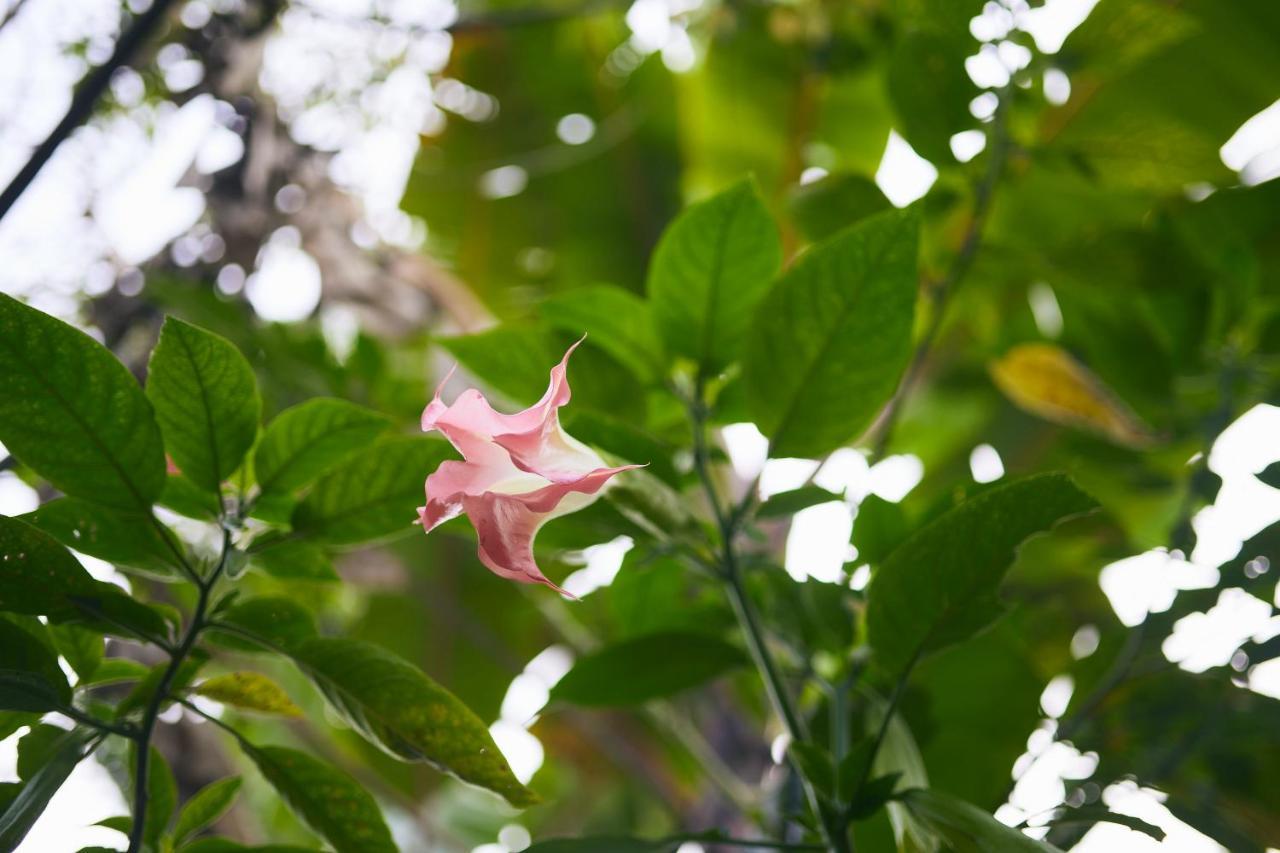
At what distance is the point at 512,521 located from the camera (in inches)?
15.6

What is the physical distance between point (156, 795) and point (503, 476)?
26cm

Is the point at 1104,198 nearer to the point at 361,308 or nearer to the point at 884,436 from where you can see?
the point at 884,436

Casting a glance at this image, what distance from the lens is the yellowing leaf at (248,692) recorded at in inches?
18.7

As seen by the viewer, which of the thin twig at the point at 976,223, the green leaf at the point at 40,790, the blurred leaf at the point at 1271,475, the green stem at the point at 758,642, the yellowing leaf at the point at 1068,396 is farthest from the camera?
the yellowing leaf at the point at 1068,396

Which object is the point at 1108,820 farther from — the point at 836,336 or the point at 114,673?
the point at 114,673

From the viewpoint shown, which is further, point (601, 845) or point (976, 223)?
point (976, 223)

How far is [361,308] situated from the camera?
126 centimetres

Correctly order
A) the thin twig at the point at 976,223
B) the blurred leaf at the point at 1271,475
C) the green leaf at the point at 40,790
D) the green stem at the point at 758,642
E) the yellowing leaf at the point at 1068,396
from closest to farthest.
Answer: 1. the green leaf at the point at 40,790
2. the green stem at the point at 758,642
3. the blurred leaf at the point at 1271,475
4. the thin twig at the point at 976,223
5. the yellowing leaf at the point at 1068,396

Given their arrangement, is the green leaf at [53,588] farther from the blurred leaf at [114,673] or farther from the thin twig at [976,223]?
the thin twig at [976,223]

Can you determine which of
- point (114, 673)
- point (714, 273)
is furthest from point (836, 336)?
point (114, 673)

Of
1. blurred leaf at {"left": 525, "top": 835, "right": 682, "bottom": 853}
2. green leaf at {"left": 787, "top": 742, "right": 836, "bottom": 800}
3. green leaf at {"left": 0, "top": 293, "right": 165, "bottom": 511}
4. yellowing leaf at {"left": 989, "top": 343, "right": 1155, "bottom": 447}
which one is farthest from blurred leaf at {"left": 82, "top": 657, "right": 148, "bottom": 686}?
yellowing leaf at {"left": 989, "top": 343, "right": 1155, "bottom": 447}

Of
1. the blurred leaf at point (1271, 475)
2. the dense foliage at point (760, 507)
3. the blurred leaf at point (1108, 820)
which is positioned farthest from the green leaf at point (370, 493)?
the blurred leaf at point (1271, 475)

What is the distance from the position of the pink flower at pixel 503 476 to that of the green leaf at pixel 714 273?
0.19 meters

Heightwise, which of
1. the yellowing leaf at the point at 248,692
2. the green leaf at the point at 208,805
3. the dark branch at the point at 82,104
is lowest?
the green leaf at the point at 208,805
